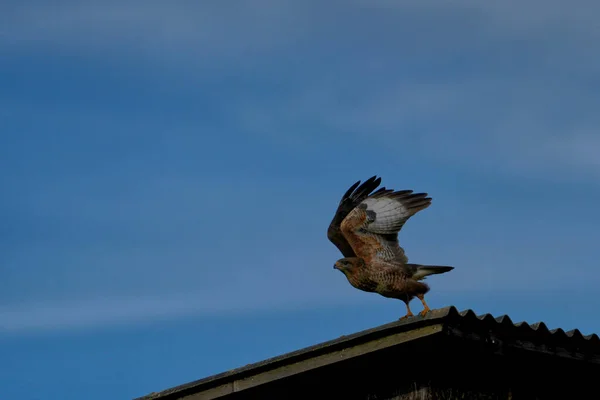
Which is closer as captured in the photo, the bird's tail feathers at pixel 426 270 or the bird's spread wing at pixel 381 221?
the bird's tail feathers at pixel 426 270

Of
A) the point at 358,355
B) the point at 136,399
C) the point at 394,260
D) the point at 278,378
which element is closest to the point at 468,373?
the point at 358,355

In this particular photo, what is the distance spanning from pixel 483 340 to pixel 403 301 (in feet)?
7.60

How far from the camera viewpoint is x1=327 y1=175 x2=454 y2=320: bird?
978 cm

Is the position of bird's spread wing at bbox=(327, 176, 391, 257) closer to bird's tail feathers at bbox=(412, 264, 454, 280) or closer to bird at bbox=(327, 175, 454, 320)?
bird at bbox=(327, 175, 454, 320)

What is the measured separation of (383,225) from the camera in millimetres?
10469

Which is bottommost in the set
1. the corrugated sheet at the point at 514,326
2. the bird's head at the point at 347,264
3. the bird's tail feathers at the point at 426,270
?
the corrugated sheet at the point at 514,326

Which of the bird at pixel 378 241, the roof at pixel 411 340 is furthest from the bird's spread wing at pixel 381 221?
the roof at pixel 411 340

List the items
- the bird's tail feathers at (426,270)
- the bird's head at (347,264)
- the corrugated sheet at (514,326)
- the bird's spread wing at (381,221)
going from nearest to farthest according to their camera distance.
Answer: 1. the corrugated sheet at (514,326)
2. the bird's tail feathers at (426,270)
3. the bird's head at (347,264)
4. the bird's spread wing at (381,221)

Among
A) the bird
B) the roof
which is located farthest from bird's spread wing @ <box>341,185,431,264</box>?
the roof

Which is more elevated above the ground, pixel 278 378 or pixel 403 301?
pixel 403 301

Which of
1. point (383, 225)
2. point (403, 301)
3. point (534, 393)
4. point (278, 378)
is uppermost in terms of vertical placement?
point (383, 225)

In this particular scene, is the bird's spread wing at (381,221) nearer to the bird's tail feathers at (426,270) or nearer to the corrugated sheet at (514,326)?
the bird's tail feathers at (426,270)

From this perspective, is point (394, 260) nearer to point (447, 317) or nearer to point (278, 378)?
point (278, 378)

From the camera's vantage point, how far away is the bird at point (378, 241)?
978cm
